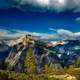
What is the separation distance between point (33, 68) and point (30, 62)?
11.3 ft

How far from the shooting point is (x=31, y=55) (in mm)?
131375

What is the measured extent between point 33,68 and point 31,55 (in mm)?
6931

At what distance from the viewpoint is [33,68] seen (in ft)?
437

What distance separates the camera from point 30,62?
13262 centimetres

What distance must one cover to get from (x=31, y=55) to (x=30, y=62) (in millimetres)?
3830
